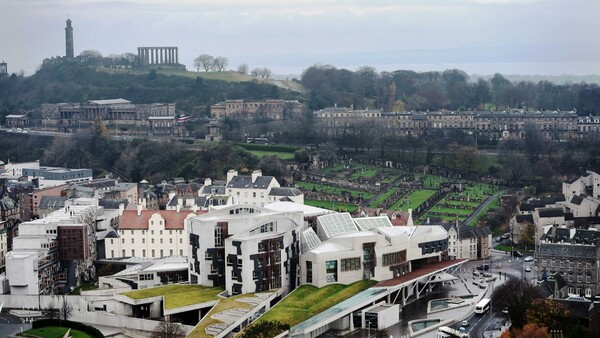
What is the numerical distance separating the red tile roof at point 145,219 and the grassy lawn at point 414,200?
36.5 ft

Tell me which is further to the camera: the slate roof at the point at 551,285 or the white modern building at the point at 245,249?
the white modern building at the point at 245,249

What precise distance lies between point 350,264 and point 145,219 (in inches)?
343

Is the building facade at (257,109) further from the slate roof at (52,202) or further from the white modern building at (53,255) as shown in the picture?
the white modern building at (53,255)

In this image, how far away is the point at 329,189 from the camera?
46.2 metres

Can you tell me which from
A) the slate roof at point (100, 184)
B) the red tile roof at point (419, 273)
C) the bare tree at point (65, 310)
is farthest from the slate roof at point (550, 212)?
the slate roof at point (100, 184)

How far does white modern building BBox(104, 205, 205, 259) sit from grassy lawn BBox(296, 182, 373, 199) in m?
12.5

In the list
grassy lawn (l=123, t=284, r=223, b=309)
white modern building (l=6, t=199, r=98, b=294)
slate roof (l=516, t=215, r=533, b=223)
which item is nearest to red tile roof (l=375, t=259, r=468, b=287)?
grassy lawn (l=123, t=284, r=223, b=309)

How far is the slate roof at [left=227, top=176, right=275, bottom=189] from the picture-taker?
39938 mm

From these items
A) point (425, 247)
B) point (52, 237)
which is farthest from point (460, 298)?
point (52, 237)

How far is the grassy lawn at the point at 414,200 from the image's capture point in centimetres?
4172

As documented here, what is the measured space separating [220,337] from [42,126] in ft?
168

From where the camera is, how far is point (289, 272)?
93.0 ft

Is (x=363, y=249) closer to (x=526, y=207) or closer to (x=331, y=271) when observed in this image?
(x=331, y=271)

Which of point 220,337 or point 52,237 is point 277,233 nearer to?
point 220,337
